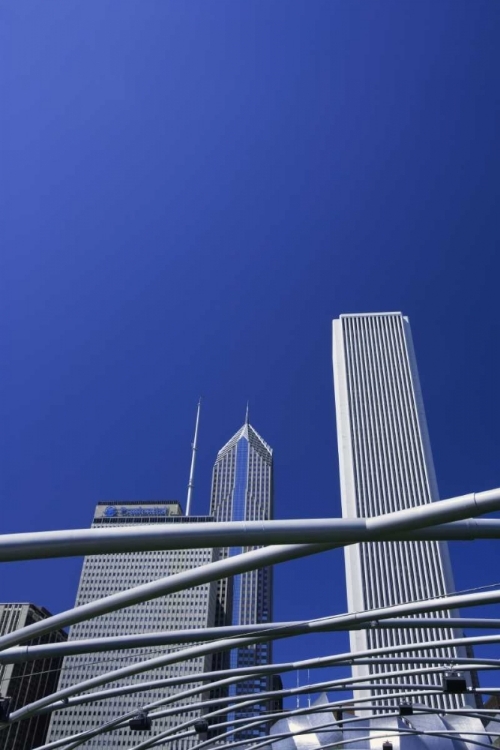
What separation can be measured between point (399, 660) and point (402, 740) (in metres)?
38.0

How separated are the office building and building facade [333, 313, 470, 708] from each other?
218 ft

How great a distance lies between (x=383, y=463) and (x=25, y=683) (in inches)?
3758

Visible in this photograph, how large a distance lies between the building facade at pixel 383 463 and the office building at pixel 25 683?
6630cm

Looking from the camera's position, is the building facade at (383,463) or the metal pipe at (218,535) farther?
the building facade at (383,463)

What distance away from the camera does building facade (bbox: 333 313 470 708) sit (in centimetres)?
12519

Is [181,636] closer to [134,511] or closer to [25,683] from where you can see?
[25,683]

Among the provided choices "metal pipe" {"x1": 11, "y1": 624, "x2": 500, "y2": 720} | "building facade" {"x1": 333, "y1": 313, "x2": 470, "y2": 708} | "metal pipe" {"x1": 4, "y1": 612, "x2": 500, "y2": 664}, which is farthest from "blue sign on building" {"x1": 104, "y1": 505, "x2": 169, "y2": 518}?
"metal pipe" {"x1": 4, "y1": 612, "x2": 500, "y2": 664}

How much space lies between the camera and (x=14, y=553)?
1162 centimetres

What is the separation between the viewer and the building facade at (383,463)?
125m

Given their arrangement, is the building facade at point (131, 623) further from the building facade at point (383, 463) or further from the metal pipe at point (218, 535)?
the metal pipe at point (218, 535)

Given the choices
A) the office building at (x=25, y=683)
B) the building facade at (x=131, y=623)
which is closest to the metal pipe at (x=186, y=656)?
the office building at (x=25, y=683)

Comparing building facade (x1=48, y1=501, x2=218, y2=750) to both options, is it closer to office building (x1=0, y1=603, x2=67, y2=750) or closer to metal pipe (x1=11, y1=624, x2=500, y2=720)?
office building (x1=0, y1=603, x2=67, y2=750)

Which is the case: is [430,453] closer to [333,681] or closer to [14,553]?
[333,681]

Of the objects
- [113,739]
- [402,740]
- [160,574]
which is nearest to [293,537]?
[402,740]
